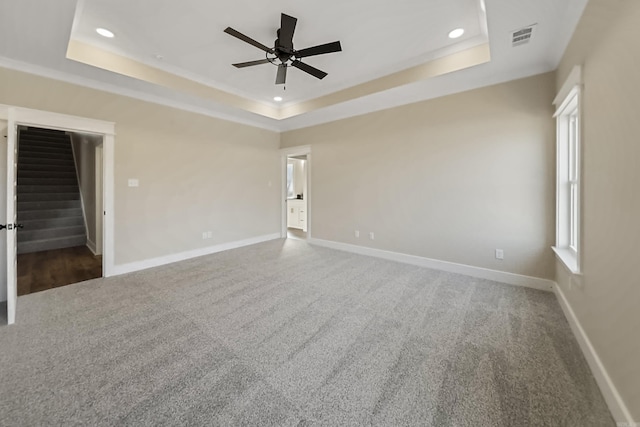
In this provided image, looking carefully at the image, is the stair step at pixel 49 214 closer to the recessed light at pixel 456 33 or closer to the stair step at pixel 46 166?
the stair step at pixel 46 166

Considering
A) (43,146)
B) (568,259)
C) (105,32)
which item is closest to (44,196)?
(43,146)

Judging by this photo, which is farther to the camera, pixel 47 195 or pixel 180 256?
pixel 47 195

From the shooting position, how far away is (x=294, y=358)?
1829mm

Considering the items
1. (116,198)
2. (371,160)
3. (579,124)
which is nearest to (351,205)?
(371,160)

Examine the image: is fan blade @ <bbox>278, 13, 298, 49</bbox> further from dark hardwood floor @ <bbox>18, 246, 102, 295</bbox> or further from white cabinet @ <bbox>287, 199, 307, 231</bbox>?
white cabinet @ <bbox>287, 199, 307, 231</bbox>

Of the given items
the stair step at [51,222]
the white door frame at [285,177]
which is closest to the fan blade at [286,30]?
the white door frame at [285,177]

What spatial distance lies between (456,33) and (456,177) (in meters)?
1.83

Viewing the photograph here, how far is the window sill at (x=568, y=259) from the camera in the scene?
2190 mm

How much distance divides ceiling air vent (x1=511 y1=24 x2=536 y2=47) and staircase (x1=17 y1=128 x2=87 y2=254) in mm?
8127

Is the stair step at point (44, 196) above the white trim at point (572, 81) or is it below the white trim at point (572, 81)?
below

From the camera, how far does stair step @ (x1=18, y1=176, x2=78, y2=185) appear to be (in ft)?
18.2

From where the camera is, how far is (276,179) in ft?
19.9

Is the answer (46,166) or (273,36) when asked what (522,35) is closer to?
(273,36)

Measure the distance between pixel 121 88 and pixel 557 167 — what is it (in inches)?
231
